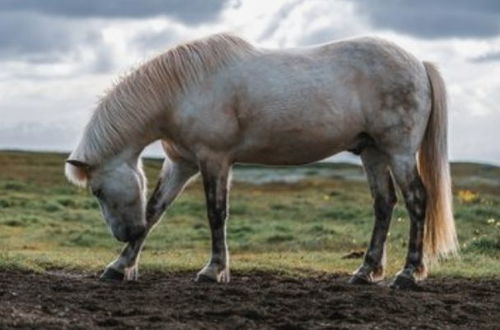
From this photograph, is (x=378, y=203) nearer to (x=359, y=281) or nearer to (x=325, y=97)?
(x=359, y=281)

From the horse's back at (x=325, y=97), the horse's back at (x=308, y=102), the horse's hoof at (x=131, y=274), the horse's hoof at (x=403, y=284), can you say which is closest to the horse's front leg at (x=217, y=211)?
the horse's back at (x=308, y=102)

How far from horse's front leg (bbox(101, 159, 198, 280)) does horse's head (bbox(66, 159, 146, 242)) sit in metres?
0.35

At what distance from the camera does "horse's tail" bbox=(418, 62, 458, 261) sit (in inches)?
440

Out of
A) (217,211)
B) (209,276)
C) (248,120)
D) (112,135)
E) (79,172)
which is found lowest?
(209,276)

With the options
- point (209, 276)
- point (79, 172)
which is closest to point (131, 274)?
point (209, 276)

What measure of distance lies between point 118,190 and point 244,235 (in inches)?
414

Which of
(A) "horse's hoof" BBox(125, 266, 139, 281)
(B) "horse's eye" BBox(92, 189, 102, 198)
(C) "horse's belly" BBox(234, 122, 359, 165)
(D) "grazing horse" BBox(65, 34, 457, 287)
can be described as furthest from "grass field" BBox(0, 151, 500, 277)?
(C) "horse's belly" BBox(234, 122, 359, 165)

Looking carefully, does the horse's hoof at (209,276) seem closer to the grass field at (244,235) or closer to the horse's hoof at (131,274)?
the horse's hoof at (131,274)

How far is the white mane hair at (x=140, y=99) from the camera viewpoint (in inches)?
414

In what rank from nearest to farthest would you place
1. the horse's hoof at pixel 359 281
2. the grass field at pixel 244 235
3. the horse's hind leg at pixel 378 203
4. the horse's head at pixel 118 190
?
the horse's head at pixel 118 190 < the horse's hoof at pixel 359 281 < the horse's hind leg at pixel 378 203 < the grass field at pixel 244 235

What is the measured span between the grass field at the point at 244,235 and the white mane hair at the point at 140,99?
8.00 ft

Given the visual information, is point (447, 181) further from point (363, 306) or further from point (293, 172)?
point (293, 172)

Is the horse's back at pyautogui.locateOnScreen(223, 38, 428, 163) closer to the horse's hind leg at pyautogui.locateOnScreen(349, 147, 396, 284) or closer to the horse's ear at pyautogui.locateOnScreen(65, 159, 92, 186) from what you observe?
the horse's hind leg at pyautogui.locateOnScreen(349, 147, 396, 284)

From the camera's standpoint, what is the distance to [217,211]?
10.6 m
